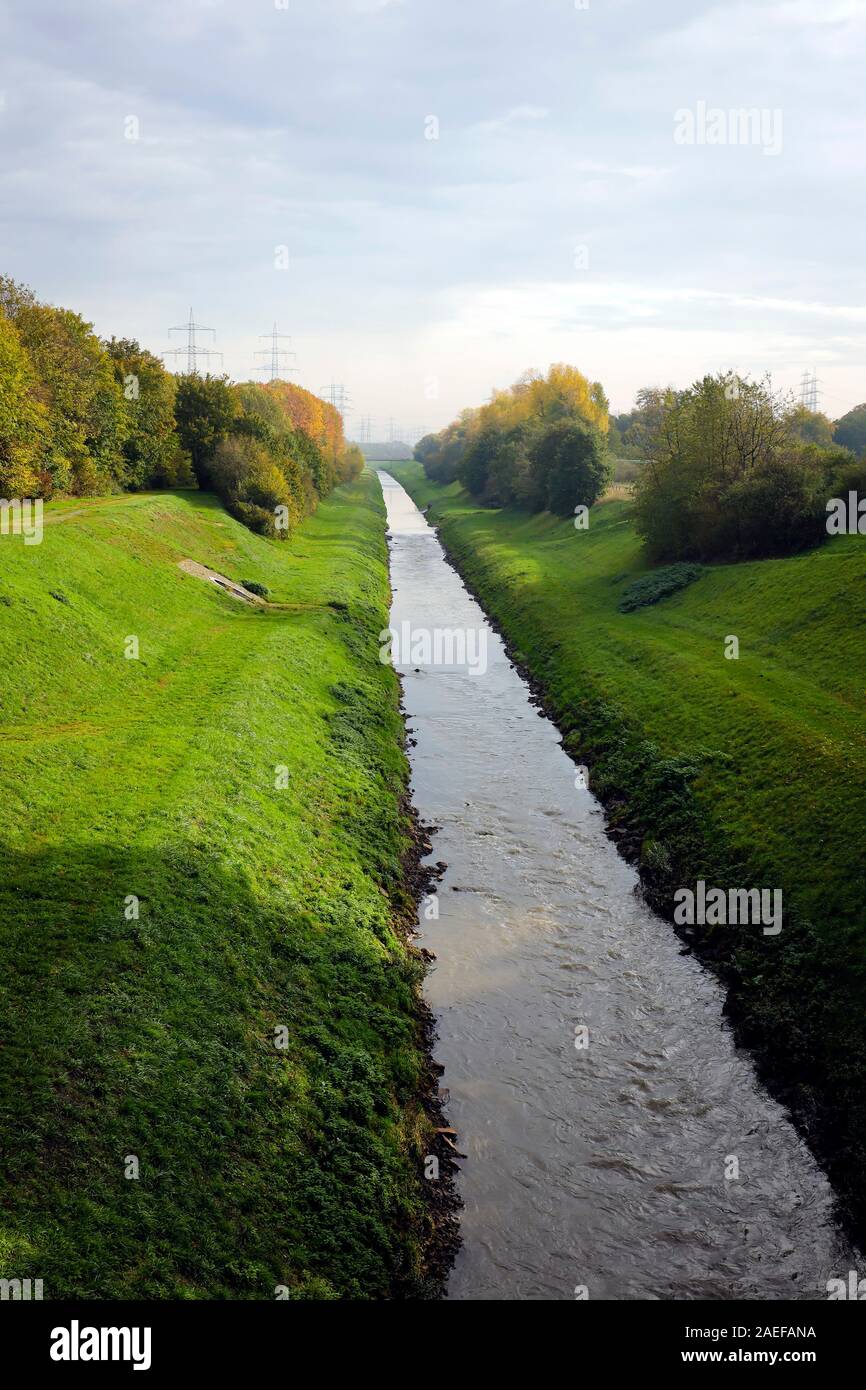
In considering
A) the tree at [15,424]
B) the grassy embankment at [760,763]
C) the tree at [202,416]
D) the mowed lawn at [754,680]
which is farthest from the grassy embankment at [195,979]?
the tree at [202,416]

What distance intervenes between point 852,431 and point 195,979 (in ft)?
411

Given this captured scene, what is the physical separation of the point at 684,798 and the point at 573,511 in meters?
52.6

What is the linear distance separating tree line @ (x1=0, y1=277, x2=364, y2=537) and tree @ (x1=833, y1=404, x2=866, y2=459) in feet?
246

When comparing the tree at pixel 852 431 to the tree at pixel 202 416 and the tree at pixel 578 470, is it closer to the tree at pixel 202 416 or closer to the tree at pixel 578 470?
the tree at pixel 578 470

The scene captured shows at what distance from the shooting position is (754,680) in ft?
95.1

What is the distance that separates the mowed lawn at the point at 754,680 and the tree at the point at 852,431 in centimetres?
7795

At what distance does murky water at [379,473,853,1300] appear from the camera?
11.9 metres

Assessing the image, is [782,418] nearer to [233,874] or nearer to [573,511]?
[573,511]

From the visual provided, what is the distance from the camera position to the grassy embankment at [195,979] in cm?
1045

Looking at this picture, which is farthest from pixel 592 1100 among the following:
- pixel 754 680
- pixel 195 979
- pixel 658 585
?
pixel 658 585

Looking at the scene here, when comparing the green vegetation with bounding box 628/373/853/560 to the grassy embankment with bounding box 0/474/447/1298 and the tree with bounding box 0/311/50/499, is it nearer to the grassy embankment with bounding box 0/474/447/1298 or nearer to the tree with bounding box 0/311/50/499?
the grassy embankment with bounding box 0/474/447/1298

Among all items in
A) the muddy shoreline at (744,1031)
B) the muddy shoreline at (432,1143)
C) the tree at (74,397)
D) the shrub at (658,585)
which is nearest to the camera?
the muddy shoreline at (432,1143)

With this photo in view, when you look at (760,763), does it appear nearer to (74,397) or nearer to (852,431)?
(74,397)

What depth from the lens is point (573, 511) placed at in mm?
73062
